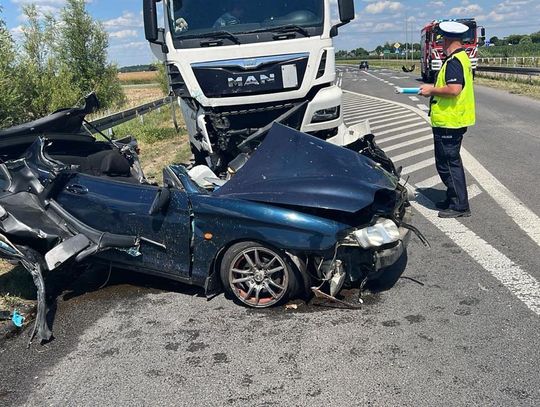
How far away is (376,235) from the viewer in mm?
3684

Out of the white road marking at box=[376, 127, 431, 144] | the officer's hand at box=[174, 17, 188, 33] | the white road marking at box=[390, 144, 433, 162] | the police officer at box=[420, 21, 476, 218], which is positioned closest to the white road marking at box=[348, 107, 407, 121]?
the white road marking at box=[376, 127, 431, 144]

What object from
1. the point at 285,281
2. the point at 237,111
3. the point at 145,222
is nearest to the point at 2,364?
the point at 145,222

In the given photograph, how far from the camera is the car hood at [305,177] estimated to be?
3.71m

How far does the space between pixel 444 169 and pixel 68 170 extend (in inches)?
157

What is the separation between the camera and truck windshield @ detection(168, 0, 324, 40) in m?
6.35

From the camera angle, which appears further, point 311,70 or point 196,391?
point 311,70

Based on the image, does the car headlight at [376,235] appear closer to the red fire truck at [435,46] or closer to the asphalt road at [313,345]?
the asphalt road at [313,345]

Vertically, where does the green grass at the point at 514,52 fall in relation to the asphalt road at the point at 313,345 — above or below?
below

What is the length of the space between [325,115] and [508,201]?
8.08 feet

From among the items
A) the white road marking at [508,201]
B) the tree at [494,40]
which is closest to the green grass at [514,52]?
the tree at [494,40]

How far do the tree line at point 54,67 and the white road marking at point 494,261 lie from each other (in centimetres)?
1657

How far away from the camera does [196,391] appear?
3055 mm

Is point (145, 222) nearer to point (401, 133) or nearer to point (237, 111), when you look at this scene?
point (237, 111)

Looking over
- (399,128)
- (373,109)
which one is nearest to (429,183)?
(399,128)
